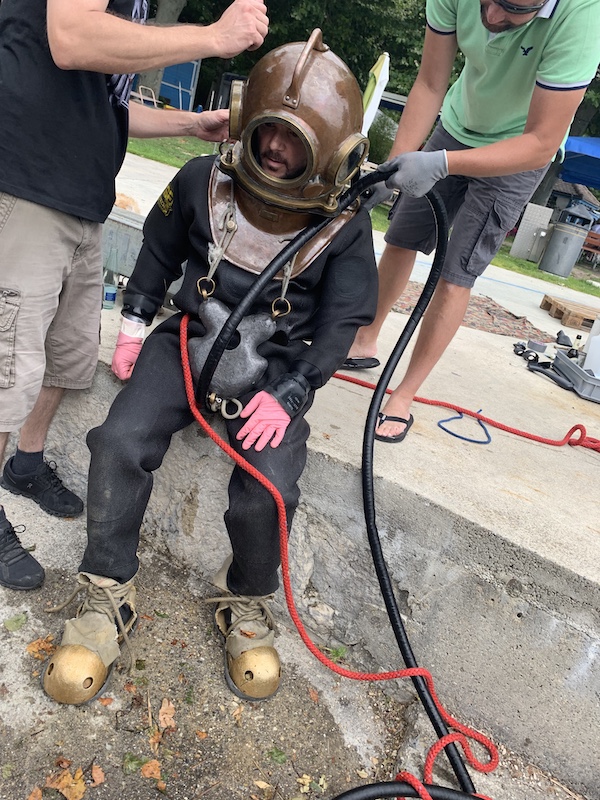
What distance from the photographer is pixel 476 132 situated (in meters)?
2.33

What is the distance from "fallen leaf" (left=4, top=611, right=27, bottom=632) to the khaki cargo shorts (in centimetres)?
54

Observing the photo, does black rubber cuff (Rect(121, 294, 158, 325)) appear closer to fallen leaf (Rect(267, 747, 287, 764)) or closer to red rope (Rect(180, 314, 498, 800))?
red rope (Rect(180, 314, 498, 800))

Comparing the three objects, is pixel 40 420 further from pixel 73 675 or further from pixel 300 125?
pixel 300 125

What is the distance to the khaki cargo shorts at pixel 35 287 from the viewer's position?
1.65 metres

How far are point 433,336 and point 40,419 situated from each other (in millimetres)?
1403

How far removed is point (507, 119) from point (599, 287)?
11084mm

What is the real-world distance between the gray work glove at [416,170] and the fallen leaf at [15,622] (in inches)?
63.0

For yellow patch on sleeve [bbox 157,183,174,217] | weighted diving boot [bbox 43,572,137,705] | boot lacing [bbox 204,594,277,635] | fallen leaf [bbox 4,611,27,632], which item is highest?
yellow patch on sleeve [bbox 157,183,174,217]

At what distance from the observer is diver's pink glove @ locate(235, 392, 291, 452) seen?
1726 mm

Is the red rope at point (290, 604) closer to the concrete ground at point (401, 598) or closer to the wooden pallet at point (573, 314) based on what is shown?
the concrete ground at point (401, 598)

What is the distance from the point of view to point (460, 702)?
187 cm

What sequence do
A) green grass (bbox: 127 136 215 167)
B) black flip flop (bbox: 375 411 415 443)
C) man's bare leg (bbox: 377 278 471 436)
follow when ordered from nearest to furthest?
black flip flop (bbox: 375 411 415 443)
man's bare leg (bbox: 377 278 471 436)
green grass (bbox: 127 136 215 167)

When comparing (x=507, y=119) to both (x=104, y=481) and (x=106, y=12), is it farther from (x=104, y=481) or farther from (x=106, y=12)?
(x=104, y=481)

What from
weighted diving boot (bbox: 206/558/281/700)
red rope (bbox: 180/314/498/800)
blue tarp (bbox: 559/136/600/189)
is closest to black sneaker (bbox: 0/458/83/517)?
weighted diving boot (bbox: 206/558/281/700)
